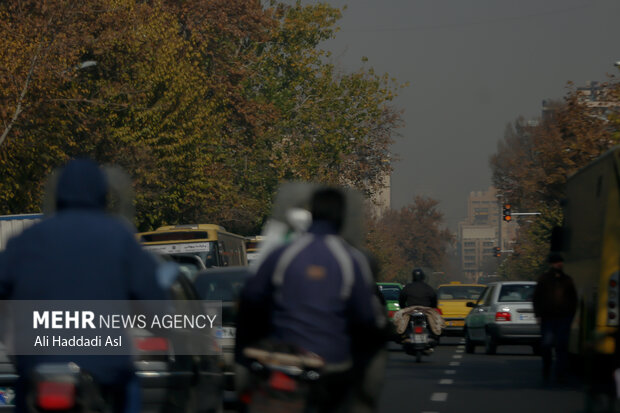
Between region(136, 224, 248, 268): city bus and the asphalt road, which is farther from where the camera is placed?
region(136, 224, 248, 268): city bus

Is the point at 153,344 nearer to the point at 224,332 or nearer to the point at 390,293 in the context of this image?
the point at 224,332

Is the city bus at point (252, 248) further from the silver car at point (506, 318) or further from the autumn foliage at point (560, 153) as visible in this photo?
the silver car at point (506, 318)

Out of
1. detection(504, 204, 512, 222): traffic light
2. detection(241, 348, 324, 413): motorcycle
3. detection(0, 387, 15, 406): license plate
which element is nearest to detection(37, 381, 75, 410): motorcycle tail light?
detection(241, 348, 324, 413): motorcycle

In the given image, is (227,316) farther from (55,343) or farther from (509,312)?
(509,312)

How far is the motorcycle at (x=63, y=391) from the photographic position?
496 centimetres

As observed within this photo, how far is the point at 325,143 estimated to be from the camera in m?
63.3

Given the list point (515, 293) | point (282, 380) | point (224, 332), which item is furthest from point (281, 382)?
point (515, 293)

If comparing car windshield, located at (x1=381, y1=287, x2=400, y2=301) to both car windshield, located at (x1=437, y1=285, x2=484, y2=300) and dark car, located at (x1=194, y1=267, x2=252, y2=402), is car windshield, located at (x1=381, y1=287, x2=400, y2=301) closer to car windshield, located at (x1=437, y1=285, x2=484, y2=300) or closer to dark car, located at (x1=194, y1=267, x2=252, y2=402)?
car windshield, located at (x1=437, y1=285, x2=484, y2=300)

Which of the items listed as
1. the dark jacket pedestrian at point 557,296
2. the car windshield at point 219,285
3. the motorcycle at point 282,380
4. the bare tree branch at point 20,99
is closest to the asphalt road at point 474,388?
the dark jacket pedestrian at point 557,296

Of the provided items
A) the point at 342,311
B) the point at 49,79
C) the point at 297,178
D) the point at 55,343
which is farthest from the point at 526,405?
the point at 297,178

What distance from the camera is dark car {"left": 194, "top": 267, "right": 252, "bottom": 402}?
13.0 meters

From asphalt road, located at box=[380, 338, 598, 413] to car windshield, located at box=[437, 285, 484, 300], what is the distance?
9.74m

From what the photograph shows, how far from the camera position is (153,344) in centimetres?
1030

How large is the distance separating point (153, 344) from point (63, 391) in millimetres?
5356
